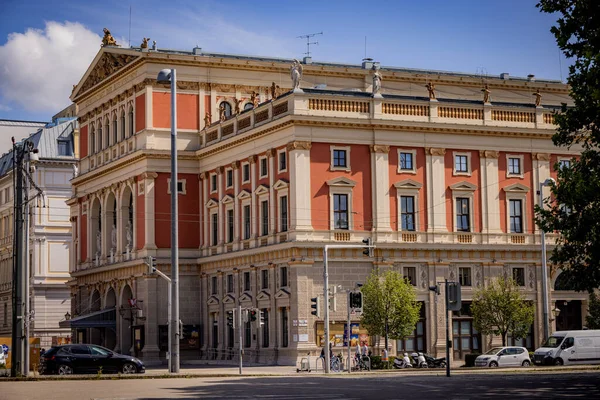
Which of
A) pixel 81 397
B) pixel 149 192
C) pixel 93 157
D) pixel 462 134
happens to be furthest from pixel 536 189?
pixel 81 397

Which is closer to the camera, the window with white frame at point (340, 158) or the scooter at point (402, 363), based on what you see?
the scooter at point (402, 363)

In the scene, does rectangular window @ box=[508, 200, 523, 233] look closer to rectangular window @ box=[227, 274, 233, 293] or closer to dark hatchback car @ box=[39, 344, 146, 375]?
rectangular window @ box=[227, 274, 233, 293]

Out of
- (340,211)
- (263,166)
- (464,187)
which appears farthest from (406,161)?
(263,166)

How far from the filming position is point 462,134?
7875 cm

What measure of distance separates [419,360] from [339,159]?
46.4ft

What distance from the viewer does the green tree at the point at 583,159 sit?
35.4 metres

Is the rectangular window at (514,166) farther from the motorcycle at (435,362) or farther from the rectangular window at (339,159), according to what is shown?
the motorcycle at (435,362)

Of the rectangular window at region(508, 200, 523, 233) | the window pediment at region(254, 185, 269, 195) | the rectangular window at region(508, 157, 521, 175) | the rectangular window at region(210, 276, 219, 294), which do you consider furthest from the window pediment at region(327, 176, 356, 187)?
the rectangular window at region(210, 276, 219, 294)

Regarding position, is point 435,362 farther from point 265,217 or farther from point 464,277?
point 265,217

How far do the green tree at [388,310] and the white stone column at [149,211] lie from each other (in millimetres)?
22610

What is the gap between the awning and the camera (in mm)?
92188

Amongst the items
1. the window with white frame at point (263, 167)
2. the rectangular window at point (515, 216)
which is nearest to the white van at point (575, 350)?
the rectangular window at point (515, 216)

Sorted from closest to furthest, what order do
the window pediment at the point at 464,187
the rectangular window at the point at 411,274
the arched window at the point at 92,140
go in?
the rectangular window at the point at 411,274 < the window pediment at the point at 464,187 < the arched window at the point at 92,140

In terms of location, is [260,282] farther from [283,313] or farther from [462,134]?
[462,134]
